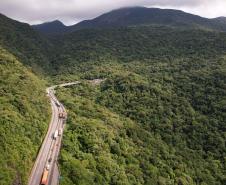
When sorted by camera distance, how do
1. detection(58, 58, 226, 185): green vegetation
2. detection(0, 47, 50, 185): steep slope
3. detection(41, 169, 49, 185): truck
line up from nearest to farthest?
detection(41, 169, 49, 185): truck → detection(0, 47, 50, 185): steep slope → detection(58, 58, 226, 185): green vegetation

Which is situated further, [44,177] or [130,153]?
[130,153]

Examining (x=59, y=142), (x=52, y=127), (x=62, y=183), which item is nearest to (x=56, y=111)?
(x=52, y=127)

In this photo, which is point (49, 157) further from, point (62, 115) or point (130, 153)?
point (130, 153)

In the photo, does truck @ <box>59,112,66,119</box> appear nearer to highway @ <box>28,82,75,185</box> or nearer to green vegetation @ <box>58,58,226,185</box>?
green vegetation @ <box>58,58,226,185</box>

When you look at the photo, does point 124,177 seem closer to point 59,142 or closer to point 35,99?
point 59,142

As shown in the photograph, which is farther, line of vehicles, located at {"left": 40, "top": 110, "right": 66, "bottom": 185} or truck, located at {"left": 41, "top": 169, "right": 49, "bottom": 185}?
line of vehicles, located at {"left": 40, "top": 110, "right": 66, "bottom": 185}

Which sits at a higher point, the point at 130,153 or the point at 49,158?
the point at 49,158

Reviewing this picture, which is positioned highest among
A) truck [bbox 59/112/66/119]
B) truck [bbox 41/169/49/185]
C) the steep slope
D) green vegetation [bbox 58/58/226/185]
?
the steep slope

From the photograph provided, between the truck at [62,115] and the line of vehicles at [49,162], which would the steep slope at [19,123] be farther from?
the truck at [62,115]

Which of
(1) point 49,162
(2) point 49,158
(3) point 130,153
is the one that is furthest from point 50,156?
(3) point 130,153

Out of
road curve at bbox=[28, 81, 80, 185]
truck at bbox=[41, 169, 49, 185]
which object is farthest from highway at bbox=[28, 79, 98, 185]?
truck at bbox=[41, 169, 49, 185]

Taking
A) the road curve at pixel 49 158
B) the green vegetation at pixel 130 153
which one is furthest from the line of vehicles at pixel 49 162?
the green vegetation at pixel 130 153
